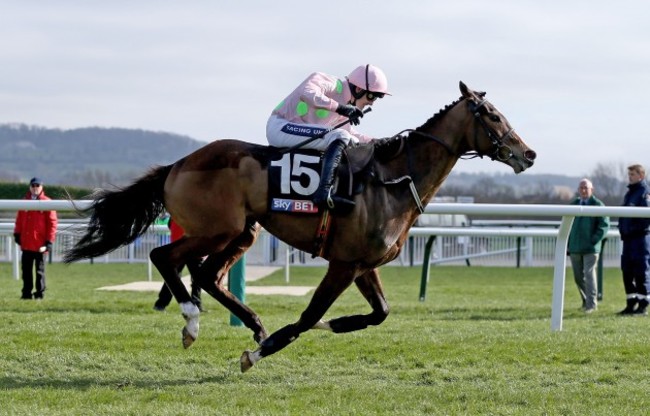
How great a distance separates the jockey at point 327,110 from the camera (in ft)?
22.9

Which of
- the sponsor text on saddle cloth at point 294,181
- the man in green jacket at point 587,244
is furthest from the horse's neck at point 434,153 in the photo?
the man in green jacket at point 587,244

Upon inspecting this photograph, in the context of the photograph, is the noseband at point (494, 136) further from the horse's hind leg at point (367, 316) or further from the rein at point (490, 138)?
the horse's hind leg at point (367, 316)

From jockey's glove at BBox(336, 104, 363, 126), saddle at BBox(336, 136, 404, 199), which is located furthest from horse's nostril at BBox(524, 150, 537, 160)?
jockey's glove at BBox(336, 104, 363, 126)

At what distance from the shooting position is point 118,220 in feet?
24.5

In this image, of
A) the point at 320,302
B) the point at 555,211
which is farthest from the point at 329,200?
the point at 555,211

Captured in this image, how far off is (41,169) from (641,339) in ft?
514

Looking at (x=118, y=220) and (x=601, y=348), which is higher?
(x=118, y=220)

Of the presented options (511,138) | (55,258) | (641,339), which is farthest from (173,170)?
(55,258)

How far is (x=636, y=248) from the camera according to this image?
12.1m

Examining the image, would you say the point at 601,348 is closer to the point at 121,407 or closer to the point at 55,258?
the point at 121,407

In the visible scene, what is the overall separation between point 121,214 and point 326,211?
1.54m

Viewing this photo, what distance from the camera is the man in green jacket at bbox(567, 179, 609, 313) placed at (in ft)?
41.1

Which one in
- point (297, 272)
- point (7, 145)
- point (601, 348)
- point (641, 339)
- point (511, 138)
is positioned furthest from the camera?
point (7, 145)

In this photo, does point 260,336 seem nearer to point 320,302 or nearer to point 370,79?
point 320,302
